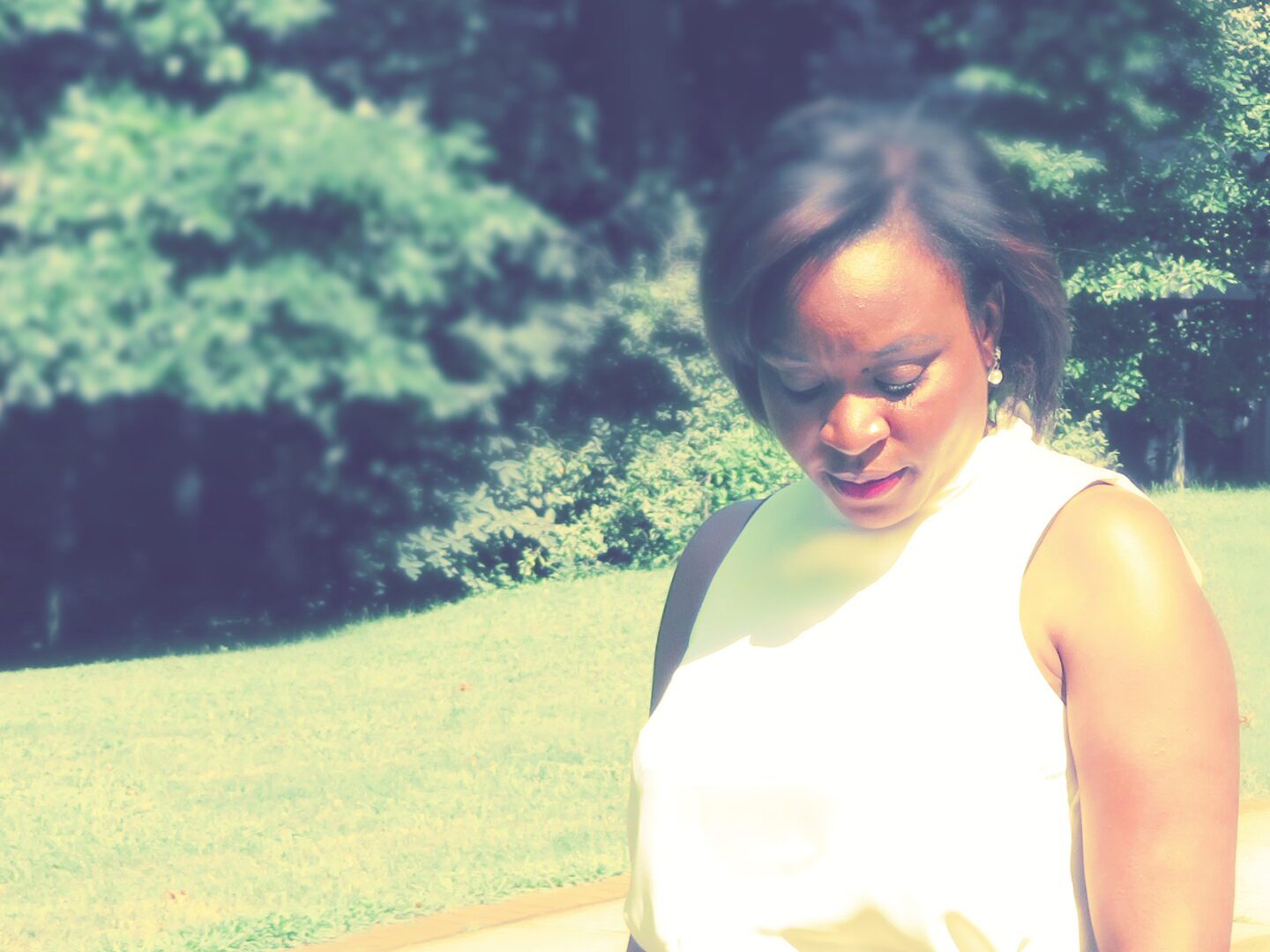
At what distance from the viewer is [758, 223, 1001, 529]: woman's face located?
1.45 m

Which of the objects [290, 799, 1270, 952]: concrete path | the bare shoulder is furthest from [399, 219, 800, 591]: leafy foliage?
the bare shoulder

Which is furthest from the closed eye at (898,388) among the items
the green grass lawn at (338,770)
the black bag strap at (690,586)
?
the green grass lawn at (338,770)

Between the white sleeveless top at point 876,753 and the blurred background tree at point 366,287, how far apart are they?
424 inches

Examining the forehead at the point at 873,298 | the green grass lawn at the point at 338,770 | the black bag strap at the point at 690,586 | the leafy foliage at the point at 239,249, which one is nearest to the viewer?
the forehead at the point at 873,298

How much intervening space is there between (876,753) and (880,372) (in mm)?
313

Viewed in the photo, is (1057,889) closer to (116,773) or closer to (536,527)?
(116,773)

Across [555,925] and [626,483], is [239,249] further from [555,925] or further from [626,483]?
[555,925]

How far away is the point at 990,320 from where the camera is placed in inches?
61.0

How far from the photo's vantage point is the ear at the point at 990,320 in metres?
1.53

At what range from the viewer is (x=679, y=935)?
1.52m

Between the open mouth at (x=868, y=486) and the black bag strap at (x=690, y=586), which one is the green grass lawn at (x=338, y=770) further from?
the open mouth at (x=868, y=486)

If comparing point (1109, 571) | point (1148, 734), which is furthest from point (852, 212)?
point (1148, 734)

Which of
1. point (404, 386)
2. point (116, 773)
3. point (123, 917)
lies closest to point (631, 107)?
point (404, 386)

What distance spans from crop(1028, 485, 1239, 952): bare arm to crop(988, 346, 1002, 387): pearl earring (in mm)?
Answer: 242
